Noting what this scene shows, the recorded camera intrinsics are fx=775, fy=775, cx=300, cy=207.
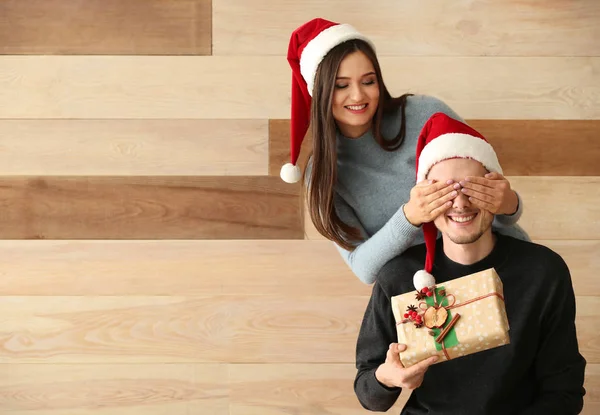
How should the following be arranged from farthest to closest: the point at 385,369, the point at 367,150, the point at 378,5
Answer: the point at 378,5
the point at 367,150
the point at 385,369

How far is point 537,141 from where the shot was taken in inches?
84.2

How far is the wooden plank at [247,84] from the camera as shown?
83.6 inches

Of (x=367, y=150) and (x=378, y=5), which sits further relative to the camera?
(x=378, y=5)

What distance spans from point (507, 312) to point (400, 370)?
26 centimetres

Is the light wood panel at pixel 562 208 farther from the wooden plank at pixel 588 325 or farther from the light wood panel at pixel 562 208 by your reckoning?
the wooden plank at pixel 588 325

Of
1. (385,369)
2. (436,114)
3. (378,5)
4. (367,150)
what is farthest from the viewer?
(378,5)

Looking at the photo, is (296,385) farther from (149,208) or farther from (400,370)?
(400,370)

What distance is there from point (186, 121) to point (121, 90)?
0.66 feet

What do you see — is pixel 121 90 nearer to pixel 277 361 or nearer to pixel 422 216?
pixel 277 361

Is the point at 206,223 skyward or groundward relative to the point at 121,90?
groundward

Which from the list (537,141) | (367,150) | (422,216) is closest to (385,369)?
(422,216)

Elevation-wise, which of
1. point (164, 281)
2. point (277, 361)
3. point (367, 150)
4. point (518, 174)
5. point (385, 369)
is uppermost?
point (367, 150)

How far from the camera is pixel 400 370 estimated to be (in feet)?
4.44

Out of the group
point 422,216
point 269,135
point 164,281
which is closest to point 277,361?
point 164,281
